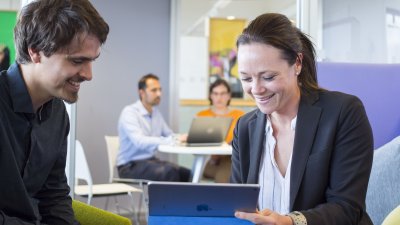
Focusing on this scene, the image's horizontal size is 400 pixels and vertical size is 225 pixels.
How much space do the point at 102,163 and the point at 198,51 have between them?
1.90m

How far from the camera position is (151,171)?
15.6ft

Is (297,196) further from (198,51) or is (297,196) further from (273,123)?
(198,51)

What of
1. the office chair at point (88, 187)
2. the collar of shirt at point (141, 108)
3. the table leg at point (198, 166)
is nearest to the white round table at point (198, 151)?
the table leg at point (198, 166)

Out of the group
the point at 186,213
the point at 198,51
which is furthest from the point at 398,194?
the point at 198,51

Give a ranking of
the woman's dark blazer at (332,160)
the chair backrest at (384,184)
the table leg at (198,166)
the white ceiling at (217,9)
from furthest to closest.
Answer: the white ceiling at (217,9) < the table leg at (198,166) < the chair backrest at (384,184) < the woman's dark blazer at (332,160)

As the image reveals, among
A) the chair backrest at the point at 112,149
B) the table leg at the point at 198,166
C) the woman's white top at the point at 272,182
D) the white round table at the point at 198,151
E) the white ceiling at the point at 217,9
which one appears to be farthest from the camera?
the white ceiling at the point at 217,9

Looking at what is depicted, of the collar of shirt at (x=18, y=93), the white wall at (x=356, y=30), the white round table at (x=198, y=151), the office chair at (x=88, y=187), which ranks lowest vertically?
the office chair at (x=88, y=187)

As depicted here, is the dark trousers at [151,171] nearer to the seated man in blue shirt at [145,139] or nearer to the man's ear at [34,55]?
the seated man in blue shirt at [145,139]

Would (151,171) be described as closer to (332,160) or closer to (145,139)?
(145,139)

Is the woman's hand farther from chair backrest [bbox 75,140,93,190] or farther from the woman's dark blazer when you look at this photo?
chair backrest [bbox 75,140,93,190]

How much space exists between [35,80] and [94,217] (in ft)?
1.91

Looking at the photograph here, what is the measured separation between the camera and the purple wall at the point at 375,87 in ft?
8.79

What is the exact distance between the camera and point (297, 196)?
5.86 ft

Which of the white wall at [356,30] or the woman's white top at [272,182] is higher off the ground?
the white wall at [356,30]
